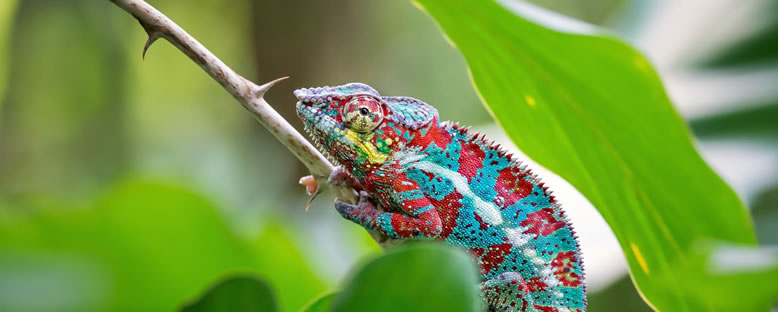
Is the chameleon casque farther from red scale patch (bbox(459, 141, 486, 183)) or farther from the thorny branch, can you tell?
the thorny branch

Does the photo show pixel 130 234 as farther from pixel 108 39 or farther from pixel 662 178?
pixel 108 39

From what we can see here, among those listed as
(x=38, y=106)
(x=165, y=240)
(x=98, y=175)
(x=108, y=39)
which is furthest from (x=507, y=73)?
(x=38, y=106)

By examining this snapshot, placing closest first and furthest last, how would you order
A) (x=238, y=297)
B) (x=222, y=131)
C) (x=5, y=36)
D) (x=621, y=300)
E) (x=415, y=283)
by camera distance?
(x=415, y=283), (x=238, y=297), (x=621, y=300), (x=5, y=36), (x=222, y=131)

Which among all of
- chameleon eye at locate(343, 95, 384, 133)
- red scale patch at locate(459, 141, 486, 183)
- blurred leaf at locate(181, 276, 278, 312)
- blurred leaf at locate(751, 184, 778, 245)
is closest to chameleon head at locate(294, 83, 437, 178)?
chameleon eye at locate(343, 95, 384, 133)

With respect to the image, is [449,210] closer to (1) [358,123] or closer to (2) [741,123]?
(1) [358,123]

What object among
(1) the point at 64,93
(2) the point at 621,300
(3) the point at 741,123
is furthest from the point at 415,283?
(1) the point at 64,93

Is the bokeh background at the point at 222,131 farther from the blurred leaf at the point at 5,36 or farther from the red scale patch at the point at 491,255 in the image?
the red scale patch at the point at 491,255

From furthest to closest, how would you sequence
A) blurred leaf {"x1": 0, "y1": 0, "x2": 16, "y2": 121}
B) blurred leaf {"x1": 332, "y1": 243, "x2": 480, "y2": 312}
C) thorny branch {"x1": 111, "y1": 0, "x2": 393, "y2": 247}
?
1. blurred leaf {"x1": 0, "y1": 0, "x2": 16, "y2": 121}
2. thorny branch {"x1": 111, "y1": 0, "x2": 393, "y2": 247}
3. blurred leaf {"x1": 332, "y1": 243, "x2": 480, "y2": 312}
